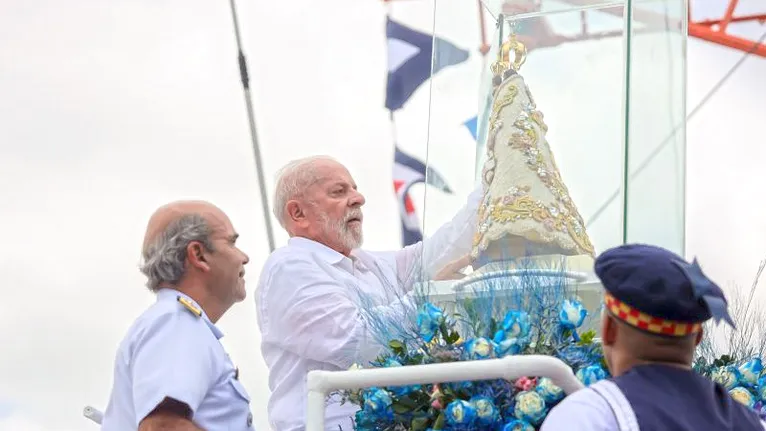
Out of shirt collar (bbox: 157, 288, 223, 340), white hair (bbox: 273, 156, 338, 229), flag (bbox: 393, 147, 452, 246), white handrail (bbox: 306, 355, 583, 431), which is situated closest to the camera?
white handrail (bbox: 306, 355, 583, 431)

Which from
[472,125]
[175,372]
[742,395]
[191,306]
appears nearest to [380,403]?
[175,372]

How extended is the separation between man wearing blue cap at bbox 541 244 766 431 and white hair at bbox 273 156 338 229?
8.35 ft

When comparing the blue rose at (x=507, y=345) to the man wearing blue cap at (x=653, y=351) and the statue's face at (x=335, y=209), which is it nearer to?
the man wearing blue cap at (x=653, y=351)

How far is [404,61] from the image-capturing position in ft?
36.5

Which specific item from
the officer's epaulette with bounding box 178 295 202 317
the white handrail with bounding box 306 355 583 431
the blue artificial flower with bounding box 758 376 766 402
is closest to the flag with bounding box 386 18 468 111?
the officer's epaulette with bounding box 178 295 202 317

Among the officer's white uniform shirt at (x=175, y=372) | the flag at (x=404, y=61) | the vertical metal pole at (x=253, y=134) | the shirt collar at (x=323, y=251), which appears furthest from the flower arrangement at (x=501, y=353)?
the flag at (x=404, y=61)

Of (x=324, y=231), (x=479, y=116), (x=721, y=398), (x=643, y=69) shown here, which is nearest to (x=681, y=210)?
(x=643, y=69)

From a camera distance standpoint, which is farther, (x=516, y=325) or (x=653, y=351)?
(x=516, y=325)

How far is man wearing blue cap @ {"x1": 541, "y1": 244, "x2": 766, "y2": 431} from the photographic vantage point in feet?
9.44

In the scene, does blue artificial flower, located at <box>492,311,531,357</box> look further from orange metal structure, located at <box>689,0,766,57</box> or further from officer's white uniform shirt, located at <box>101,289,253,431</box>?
orange metal structure, located at <box>689,0,766,57</box>

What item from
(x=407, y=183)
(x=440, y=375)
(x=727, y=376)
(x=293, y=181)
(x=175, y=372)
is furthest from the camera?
(x=407, y=183)

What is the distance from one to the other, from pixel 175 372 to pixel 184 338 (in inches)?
5.3

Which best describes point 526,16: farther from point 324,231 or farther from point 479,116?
point 324,231

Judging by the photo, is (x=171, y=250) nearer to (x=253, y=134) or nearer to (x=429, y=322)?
(x=429, y=322)
